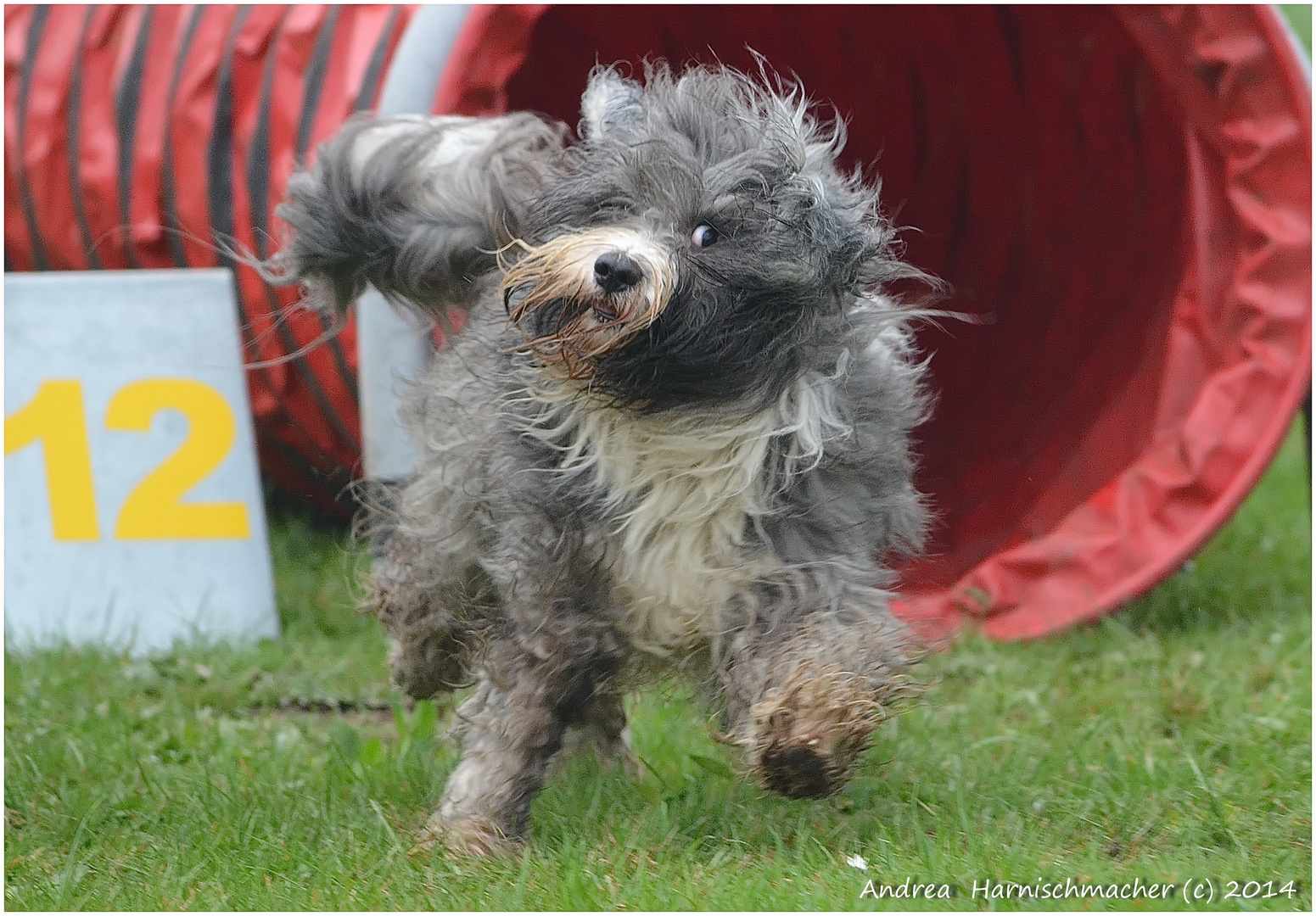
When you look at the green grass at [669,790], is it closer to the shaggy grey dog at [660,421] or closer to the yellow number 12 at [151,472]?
the shaggy grey dog at [660,421]

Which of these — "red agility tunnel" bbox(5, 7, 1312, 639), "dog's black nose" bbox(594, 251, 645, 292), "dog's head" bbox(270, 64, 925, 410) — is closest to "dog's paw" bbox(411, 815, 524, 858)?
"dog's head" bbox(270, 64, 925, 410)

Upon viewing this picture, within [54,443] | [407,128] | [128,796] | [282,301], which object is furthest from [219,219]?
[128,796]

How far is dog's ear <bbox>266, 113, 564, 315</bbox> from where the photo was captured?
11.1 feet

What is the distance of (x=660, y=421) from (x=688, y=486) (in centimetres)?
14

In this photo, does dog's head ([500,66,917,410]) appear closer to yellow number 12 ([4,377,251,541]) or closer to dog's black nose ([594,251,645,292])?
dog's black nose ([594,251,645,292])

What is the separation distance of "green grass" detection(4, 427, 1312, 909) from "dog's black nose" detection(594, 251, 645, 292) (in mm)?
1042

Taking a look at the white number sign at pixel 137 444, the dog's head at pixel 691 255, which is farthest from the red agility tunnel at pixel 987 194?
the dog's head at pixel 691 255

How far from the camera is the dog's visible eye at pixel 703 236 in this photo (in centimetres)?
288

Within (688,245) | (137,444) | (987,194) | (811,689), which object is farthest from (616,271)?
(987,194)

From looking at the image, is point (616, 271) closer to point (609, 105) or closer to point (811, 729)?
point (609, 105)

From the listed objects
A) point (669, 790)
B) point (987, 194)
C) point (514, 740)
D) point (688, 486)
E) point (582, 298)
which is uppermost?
point (582, 298)

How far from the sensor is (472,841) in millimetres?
3139

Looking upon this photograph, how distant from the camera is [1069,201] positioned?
6.00m

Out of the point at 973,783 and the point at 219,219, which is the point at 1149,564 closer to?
the point at 973,783
